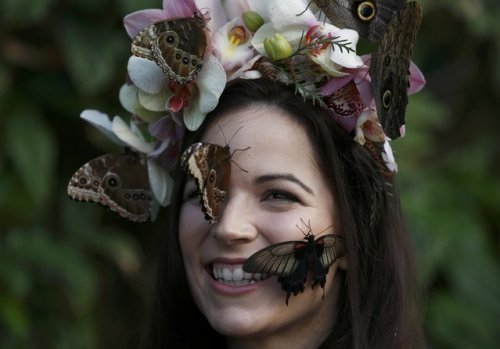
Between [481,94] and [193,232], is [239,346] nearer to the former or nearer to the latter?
[193,232]

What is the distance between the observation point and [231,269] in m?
2.60

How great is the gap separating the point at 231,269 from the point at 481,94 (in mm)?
3393

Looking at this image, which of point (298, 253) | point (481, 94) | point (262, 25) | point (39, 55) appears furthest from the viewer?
point (481, 94)

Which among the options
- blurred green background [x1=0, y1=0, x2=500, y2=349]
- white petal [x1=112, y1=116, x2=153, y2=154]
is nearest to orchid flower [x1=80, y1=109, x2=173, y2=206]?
white petal [x1=112, y1=116, x2=153, y2=154]

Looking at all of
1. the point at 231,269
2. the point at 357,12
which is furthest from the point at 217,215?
the point at 357,12

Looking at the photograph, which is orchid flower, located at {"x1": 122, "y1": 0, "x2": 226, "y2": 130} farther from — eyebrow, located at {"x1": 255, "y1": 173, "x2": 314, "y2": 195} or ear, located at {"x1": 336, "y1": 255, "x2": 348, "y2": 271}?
ear, located at {"x1": 336, "y1": 255, "x2": 348, "y2": 271}

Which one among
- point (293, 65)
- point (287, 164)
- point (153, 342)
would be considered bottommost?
point (153, 342)

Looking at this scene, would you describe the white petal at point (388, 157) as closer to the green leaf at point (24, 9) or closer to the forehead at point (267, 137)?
the forehead at point (267, 137)

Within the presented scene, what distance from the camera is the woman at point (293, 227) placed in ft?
8.48

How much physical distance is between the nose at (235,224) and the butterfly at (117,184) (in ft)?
1.20

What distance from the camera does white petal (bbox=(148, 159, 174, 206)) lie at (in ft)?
9.45

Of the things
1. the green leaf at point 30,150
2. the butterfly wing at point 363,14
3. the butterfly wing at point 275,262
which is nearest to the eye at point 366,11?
the butterfly wing at point 363,14

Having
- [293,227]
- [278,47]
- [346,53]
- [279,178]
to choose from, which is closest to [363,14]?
[346,53]

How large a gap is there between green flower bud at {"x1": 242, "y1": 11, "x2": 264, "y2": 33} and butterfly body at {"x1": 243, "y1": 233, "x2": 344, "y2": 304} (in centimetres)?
60
